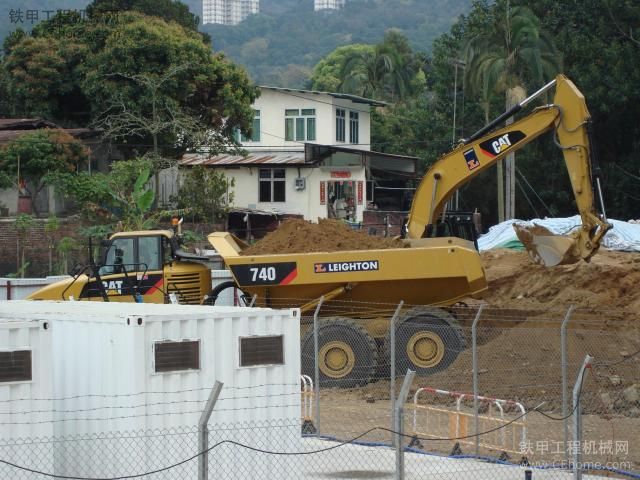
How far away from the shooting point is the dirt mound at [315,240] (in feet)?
66.8

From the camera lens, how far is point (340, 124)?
193 ft

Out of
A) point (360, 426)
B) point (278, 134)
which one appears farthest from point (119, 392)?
point (278, 134)

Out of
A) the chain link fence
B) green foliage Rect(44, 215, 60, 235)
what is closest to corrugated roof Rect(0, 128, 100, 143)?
green foliage Rect(44, 215, 60, 235)

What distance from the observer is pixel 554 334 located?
1878cm

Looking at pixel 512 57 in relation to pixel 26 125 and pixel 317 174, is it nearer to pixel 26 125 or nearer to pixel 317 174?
pixel 317 174

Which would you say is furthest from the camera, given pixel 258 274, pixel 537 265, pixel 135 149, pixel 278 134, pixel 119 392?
pixel 278 134

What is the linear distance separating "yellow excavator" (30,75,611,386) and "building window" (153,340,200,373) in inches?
315

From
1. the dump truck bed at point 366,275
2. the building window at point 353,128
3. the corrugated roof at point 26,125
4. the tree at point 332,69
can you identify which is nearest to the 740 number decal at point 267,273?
the dump truck bed at point 366,275

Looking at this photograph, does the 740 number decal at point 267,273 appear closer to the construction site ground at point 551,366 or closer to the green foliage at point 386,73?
the construction site ground at point 551,366

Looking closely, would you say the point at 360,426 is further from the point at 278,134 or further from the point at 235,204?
the point at 278,134

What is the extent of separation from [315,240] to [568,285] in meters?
5.52

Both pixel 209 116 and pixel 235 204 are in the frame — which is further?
pixel 235 204

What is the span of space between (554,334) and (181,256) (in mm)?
6521

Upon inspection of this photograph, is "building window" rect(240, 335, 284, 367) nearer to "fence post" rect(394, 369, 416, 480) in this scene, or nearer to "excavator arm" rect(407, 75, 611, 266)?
"fence post" rect(394, 369, 416, 480)
